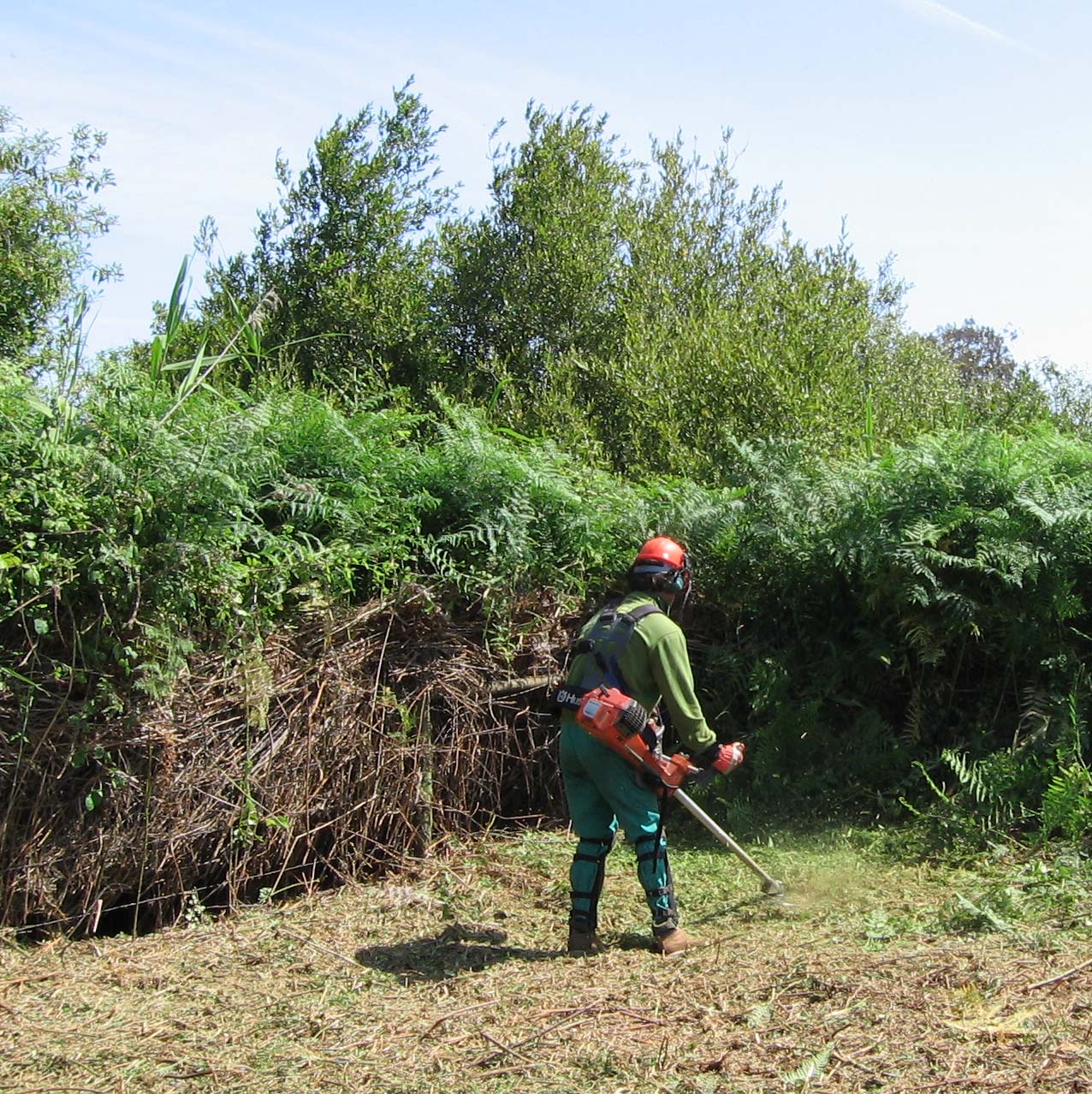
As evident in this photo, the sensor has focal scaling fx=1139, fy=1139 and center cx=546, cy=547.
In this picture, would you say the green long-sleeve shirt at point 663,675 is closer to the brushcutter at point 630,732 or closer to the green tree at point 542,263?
the brushcutter at point 630,732

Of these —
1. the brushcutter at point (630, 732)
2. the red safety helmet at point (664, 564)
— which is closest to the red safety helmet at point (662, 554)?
the red safety helmet at point (664, 564)

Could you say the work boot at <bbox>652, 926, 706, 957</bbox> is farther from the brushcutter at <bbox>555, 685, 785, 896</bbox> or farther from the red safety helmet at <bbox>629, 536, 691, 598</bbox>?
the red safety helmet at <bbox>629, 536, 691, 598</bbox>

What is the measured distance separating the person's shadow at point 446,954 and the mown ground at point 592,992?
0.02 metres

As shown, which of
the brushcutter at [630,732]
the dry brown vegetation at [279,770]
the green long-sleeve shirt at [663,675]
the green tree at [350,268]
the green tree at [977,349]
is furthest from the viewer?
the green tree at [977,349]

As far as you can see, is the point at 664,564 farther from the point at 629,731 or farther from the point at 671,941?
the point at 671,941

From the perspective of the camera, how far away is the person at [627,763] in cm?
554

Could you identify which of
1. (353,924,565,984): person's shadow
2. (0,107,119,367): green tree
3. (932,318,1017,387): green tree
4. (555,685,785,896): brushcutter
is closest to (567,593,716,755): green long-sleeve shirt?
(555,685,785,896): brushcutter

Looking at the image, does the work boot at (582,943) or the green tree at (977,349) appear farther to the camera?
the green tree at (977,349)

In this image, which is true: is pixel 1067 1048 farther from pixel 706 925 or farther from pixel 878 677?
pixel 878 677

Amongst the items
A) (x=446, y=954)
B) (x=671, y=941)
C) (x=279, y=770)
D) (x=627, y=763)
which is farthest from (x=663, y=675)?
(x=279, y=770)

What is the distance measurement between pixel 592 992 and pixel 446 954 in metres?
1.12

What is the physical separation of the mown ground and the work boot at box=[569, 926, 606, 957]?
73 millimetres

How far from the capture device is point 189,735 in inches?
235

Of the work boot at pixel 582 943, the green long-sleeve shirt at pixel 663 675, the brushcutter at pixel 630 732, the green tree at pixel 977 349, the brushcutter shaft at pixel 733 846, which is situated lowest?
the work boot at pixel 582 943
